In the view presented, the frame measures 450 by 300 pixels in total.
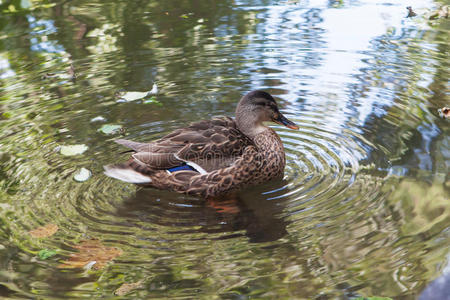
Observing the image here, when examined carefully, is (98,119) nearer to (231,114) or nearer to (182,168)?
(231,114)

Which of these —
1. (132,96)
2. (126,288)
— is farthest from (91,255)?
(132,96)

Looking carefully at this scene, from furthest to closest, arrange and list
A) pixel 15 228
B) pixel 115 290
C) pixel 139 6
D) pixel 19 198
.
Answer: pixel 139 6
pixel 19 198
pixel 15 228
pixel 115 290

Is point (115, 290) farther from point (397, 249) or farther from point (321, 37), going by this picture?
point (321, 37)

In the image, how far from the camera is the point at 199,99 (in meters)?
7.11

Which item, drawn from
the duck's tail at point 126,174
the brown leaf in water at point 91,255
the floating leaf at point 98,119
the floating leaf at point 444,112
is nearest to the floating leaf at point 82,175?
the duck's tail at point 126,174

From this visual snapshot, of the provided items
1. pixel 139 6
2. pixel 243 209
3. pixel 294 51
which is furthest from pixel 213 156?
pixel 139 6

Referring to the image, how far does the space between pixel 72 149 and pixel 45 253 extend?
6.05ft

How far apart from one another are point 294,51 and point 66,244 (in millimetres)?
4889

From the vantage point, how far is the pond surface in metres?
4.13

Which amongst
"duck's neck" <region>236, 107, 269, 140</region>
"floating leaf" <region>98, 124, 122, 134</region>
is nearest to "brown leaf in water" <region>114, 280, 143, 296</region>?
"duck's neck" <region>236, 107, 269, 140</region>

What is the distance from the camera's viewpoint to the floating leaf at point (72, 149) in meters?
6.00

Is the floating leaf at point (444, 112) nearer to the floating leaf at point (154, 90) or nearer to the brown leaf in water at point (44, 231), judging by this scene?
the floating leaf at point (154, 90)

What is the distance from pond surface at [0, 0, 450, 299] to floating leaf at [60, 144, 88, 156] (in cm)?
2

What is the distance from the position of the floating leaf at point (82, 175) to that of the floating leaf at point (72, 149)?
42 centimetres
